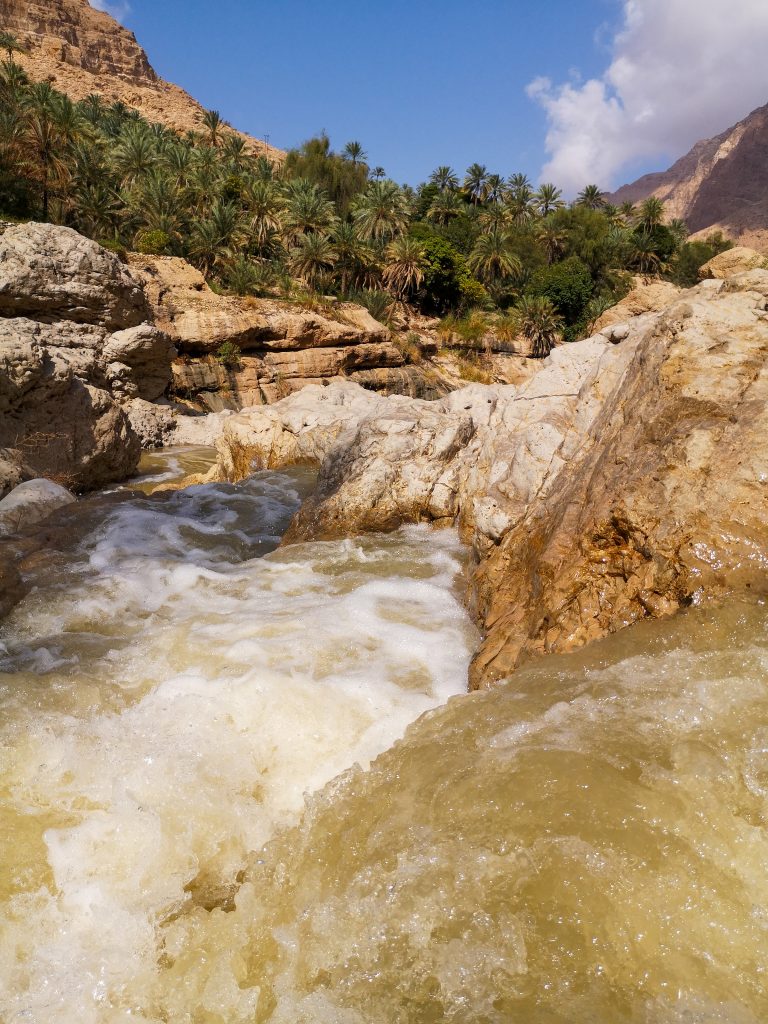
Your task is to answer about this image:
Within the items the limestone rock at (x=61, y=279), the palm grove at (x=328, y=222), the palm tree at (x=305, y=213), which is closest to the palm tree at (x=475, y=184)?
the palm grove at (x=328, y=222)

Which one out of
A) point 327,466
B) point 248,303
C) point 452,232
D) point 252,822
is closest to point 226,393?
point 248,303

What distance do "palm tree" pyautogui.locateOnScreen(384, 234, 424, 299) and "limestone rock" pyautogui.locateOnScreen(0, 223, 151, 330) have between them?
20.3 m

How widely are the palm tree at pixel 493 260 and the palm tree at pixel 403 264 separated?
4.89 meters

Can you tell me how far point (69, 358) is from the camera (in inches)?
514

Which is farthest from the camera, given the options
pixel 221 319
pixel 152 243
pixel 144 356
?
pixel 152 243

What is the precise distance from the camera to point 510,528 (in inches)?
161

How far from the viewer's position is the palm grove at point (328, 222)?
24938mm

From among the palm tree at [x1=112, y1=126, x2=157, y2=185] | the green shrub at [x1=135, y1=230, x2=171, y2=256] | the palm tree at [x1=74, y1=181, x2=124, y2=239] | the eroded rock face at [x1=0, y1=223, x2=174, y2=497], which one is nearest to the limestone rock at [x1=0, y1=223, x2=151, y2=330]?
the eroded rock face at [x1=0, y1=223, x2=174, y2=497]

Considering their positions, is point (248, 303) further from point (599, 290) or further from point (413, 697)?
point (599, 290)

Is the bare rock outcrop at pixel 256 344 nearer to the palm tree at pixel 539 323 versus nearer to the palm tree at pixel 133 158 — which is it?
the palm tree at pixel 133 158

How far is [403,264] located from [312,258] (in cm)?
569

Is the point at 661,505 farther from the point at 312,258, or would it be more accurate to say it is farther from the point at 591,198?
the point at 591,198

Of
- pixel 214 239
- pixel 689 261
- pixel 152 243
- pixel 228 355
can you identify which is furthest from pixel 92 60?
pixel 228 355

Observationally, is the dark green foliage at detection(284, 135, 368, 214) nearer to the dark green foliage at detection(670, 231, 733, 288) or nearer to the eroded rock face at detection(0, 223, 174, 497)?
the dark green foliage at detection(670, 231, 733, 288)
